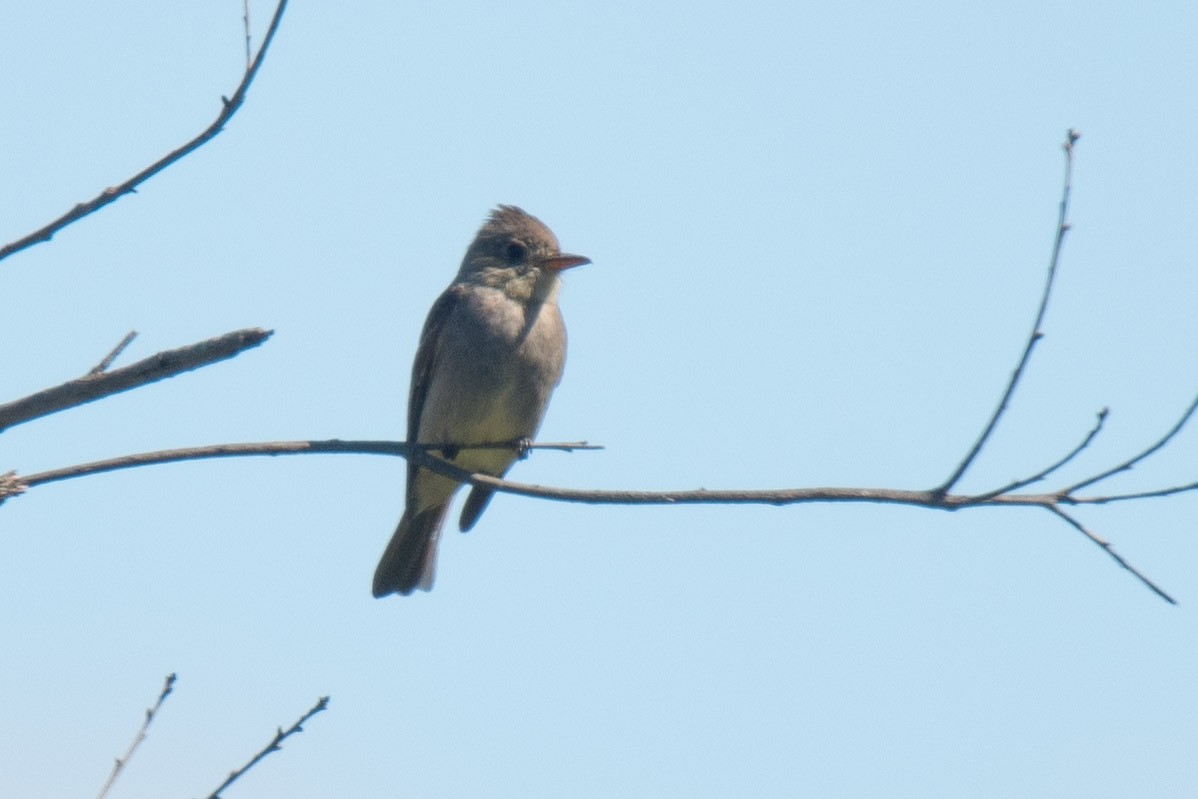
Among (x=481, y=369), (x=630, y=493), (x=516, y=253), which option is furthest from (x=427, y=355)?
(x=630, y=493)

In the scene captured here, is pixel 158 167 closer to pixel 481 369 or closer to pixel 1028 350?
pixel 1028 350

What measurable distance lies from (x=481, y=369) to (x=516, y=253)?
1.07m

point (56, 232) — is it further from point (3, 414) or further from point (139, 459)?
point (139, 459)

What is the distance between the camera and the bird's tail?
27.9 feet

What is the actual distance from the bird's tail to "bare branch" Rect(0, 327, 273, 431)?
523 centimetres

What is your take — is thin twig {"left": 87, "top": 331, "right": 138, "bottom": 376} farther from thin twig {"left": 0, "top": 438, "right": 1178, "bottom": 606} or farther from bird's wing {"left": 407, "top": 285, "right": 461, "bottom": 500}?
bird's wing {"left": 407, "top": 285, "right": 461, "bottom": 500}

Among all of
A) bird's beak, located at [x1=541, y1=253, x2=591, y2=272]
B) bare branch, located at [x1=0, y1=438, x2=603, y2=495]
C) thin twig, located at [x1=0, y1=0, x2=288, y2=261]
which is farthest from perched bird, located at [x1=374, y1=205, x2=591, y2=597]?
thin twig, located at [x1=0, y1=0, x2=288, y2=261]

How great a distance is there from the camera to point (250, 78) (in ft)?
11.5

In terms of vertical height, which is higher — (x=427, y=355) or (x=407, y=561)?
(x=427, y=355)

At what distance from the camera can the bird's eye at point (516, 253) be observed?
8.46 metres

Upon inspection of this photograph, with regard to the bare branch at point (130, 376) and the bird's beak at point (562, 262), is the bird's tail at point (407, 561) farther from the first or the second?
the bare branch at point (130, 376)

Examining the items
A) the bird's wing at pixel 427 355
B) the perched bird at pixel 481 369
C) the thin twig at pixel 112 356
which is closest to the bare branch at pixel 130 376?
the thin twig at pixel 112 356

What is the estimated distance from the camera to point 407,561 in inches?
336

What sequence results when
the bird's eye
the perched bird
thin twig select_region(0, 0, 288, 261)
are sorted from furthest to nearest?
the bird's eye
the perched bird
thin twig select_region(0, 0, 288, 261)
